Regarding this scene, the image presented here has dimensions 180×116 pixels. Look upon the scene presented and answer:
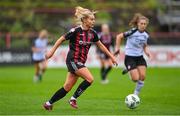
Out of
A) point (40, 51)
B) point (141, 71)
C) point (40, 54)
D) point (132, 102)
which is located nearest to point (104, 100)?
point (141, 71)

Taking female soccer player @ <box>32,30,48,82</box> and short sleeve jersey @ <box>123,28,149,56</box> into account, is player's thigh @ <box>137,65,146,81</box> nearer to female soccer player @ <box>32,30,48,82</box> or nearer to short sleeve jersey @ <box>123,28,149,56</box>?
short sleeve jersey @ <box>123,28,149,56</box>

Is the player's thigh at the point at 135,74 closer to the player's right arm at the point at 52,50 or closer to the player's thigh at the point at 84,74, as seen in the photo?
the player's thigh at the point at 84,74

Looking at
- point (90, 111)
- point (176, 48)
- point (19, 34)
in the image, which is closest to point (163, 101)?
point (90, 111)

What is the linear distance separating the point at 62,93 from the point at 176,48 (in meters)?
23.2

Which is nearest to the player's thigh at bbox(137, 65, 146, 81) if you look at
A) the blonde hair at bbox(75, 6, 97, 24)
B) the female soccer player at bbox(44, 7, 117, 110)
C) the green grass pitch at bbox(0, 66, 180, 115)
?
the green grass pitch at bbox(0, 66, 180, 115)

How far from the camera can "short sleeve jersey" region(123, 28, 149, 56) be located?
17.9 m

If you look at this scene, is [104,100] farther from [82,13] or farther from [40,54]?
[40,54]

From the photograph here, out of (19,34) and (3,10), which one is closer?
(19,34)

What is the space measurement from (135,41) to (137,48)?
0.22m

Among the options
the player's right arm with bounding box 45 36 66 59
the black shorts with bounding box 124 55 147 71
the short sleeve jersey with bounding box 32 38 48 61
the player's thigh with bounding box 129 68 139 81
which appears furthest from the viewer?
the short sleeve jersey with bounding box 32 38 48 61

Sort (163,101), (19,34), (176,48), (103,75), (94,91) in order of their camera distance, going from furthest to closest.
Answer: (19,34) → (176,48) → (103,75) → (94,91) → (163,101)

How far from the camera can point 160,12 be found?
4538 cm

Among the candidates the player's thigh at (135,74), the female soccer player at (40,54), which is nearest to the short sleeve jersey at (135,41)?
the player's thigh at (135,74)

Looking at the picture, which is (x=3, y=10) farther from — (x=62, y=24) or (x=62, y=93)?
(x=62, y=93)
